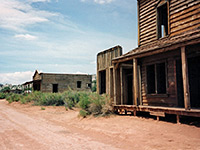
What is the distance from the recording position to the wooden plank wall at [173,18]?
8.62 metres

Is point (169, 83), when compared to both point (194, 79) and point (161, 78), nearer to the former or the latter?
point (161, 78)

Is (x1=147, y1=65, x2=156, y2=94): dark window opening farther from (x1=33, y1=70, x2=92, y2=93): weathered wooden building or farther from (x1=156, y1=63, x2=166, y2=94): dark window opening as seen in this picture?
(x1=33, y1=70, x2=92, y2=93): weathered wooden building

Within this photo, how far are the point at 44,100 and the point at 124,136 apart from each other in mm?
15053

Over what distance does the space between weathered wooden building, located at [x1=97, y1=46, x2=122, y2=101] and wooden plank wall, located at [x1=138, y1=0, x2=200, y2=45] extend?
1790mm

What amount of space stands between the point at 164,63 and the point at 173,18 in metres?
2.31

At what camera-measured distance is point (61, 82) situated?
30.5 metres

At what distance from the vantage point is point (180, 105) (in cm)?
876

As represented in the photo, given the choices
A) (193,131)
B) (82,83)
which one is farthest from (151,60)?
(82,83)

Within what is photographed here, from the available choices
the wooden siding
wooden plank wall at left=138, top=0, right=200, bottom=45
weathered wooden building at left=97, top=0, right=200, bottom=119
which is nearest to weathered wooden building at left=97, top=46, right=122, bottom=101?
weathered wooden building at left=97, top=0, right=200, bottom=119

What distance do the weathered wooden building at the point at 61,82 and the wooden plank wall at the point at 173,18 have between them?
67.7 feet

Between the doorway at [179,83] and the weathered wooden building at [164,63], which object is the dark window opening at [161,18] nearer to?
the weathered wooden building at [164,63]

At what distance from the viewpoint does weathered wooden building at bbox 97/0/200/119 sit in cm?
788

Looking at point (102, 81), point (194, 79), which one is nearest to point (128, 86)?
point (102, 81)

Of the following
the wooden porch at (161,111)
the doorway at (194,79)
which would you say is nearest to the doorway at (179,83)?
the doorway at (194,79)
